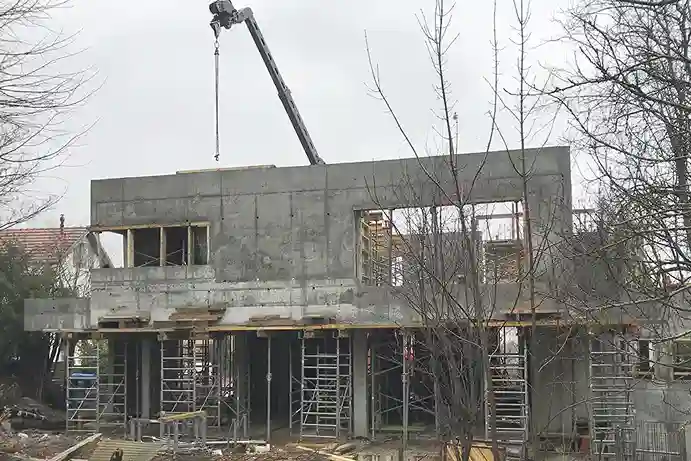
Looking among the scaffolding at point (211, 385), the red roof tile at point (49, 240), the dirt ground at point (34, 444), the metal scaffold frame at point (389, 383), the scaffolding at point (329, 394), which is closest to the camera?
the dirt ground at point (34, 444)

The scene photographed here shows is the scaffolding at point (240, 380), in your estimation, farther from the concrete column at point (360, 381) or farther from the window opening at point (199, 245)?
the concrete column at point (360, 381)

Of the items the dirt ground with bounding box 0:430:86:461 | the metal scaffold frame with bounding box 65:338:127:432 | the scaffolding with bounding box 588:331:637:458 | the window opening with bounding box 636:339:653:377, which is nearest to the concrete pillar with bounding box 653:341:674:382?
the window opening with bounding box 636:339:653:377

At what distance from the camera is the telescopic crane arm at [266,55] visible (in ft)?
79.9

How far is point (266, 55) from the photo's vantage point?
25953mm

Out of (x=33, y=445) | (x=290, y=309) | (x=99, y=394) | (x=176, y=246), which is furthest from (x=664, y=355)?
(x=99, y=394)

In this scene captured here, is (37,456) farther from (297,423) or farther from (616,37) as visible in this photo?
(616,37)

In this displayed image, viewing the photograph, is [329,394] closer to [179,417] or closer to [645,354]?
[179,417]

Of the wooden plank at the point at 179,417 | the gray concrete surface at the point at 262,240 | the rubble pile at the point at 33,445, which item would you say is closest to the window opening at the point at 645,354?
the gray concrete surface at the point at 262,240

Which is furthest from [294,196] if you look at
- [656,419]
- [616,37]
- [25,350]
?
[616,37]

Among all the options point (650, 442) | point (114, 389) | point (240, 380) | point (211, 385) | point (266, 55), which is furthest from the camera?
point (266, 55)

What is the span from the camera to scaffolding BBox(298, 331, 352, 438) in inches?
747

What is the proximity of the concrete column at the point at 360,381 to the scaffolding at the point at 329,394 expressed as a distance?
0.19 meters

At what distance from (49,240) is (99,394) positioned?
14.1 metres

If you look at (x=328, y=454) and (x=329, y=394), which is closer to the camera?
(x=328, y=454)
